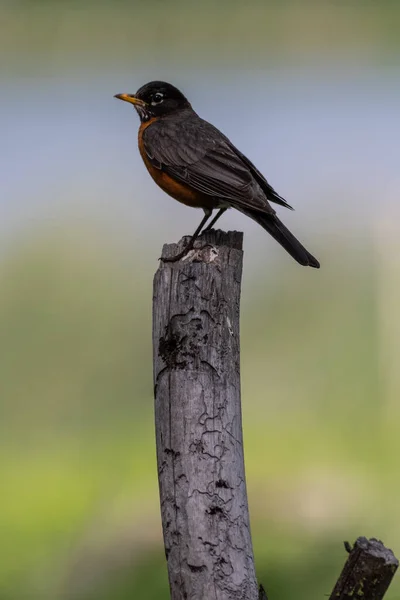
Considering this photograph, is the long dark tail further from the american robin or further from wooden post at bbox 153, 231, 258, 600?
wooden post at bbox 153, 231, 258, 600

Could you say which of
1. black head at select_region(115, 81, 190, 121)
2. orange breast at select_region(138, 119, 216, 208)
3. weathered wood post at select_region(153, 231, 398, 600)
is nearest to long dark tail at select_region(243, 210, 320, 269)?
orange breast at select_region(138, 119, 216, 208)

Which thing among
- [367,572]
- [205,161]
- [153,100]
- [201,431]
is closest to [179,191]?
[205,161]

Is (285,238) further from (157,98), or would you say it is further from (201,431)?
(157,98)

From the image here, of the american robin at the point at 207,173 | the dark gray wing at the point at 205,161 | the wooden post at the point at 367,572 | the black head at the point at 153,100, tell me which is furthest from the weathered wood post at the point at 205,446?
the black head at the point at 153,100

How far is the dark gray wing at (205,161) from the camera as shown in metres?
5.04

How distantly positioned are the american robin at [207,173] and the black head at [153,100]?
163mm

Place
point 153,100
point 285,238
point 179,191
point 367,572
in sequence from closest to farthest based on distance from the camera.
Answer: point 367,572 → point 285,238 → point 179,191 → point 153,100

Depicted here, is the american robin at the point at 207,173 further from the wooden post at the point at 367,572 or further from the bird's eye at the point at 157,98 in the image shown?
the wooden post at the point at 367,572

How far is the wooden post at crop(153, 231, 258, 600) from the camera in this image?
344 centimetres

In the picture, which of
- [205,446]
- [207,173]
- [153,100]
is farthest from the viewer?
[153,100]

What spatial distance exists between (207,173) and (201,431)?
83.3 inches

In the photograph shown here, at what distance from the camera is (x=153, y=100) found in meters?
6.28

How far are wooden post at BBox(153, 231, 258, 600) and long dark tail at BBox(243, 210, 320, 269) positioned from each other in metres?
1.01

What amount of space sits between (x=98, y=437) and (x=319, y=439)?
2431mm
